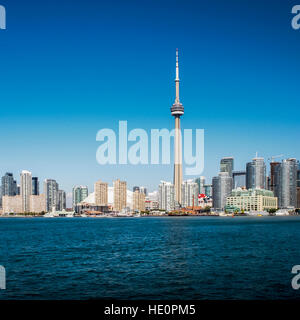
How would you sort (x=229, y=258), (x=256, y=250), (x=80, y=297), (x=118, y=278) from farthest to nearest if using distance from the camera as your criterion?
1. (x=256, y=250)
2. (x=229, y=258)
3. (x=118, y=278)
4. (x=80, y=297)

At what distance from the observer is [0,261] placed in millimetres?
27469

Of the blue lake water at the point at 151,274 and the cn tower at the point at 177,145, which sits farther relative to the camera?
the cn tower at the point at 177,145

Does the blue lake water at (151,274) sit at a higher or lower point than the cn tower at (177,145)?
lower

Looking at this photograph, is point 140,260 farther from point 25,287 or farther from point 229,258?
point 25,287

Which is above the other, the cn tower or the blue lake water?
the cn tower

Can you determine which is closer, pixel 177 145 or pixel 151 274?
pixel 151 274

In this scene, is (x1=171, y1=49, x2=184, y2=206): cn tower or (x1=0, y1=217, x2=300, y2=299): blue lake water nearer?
(x1=0, y1=217, x2=300, y2=299): blue lake water

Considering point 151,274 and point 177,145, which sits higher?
point 177,145
